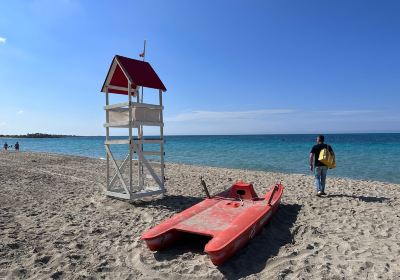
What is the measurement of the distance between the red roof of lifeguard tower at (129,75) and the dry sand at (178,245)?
3.60 meters

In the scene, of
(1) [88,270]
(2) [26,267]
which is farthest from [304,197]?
(2) [26,267]

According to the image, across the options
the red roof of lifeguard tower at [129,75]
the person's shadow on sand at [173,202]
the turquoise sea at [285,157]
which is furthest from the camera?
the turquoise sea at [285,157]

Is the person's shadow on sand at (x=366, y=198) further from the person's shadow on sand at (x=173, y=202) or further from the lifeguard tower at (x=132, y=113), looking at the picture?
the lifeguard tower at (x=132, y=113)

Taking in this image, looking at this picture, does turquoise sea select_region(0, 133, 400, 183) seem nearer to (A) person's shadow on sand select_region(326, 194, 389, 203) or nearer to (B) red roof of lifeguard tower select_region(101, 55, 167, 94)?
(A) person's shadow on sand select_region(326, 194, 389, 203)

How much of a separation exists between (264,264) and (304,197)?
18.5 ft

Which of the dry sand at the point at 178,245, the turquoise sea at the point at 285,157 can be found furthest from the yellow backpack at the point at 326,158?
the turquoise sea at the point at 285,157

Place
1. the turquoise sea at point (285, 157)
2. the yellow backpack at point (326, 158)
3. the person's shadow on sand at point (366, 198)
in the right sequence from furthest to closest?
1. the turquoise sea at point (285, 157)
2. the yellow backpack at point (326, 158)
3. the person's shadow on sand at point (366, 198)

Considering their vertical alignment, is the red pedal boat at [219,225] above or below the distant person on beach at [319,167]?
below

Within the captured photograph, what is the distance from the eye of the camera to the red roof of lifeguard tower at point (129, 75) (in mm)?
9523

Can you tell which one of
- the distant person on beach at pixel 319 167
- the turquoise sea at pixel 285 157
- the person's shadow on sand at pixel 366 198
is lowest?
the turquoise sea at pixel 285 157

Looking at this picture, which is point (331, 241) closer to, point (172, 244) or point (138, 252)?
point (172, 244)

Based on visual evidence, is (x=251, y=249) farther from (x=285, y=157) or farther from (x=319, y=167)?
(x=285, y=157)

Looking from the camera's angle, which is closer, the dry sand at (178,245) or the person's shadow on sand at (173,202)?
the dry sand at (178,245)

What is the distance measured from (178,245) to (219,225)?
34.5 inches
